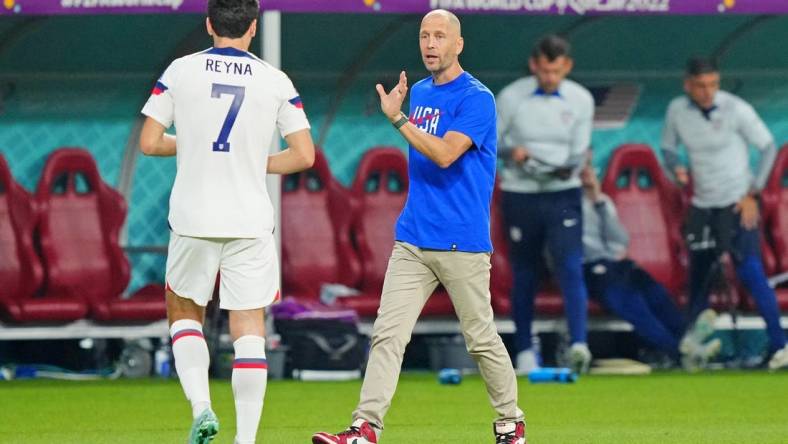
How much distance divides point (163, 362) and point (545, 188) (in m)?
3.23

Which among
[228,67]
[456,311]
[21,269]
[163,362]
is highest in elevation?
[228,67]

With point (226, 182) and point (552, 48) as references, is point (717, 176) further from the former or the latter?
point (226, 182)

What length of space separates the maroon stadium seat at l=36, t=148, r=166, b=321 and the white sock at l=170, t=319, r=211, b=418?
7.03m

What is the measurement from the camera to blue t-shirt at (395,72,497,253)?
315 inches

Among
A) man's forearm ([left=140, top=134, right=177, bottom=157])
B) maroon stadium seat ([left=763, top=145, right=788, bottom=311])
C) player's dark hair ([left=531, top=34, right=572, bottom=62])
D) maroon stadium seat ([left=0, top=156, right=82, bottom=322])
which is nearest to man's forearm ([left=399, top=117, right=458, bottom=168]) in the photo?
man's forearm ([left=140, top=134, right=177, bottom=157])

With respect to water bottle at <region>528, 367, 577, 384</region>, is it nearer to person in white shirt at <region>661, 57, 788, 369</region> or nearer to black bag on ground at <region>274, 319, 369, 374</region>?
black bag on ground at <region>274, 319, 369, 374</region>

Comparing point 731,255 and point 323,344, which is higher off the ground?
point 731,255

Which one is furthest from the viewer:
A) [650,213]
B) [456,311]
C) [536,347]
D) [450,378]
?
Result: [650,213]

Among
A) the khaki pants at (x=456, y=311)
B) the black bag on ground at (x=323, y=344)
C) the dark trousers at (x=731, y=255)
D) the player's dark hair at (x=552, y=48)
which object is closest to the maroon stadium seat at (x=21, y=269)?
the black bag on ground at (x=323, y=344)

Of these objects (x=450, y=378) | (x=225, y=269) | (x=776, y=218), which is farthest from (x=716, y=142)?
(x=225, y=269)

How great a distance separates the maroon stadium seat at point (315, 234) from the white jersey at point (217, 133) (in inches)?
303

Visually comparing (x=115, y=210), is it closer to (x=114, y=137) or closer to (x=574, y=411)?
(x=114, y=137)

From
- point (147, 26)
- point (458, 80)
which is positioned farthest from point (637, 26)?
point (458, 80)

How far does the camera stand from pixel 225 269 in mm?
7535
